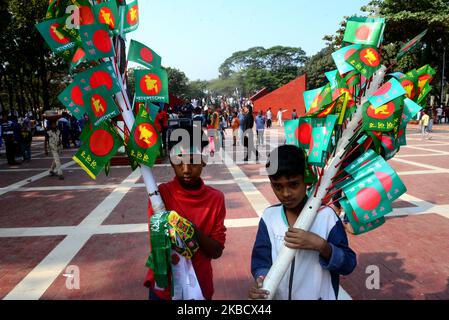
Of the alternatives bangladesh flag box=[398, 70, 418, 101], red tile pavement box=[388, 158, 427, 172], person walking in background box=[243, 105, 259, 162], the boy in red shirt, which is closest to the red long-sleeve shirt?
the boy in red shirt

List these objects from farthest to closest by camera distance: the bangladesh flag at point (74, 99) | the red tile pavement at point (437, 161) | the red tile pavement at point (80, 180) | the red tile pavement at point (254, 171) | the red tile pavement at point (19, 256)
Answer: the red tile pavement at point (437, 161), the red tile pavement at point (254, 171), the red tile pavement at point (80, 180), the red tile pavement at point (19, 256), the bangladesh flag at point (74, 99)

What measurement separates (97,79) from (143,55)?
25cm

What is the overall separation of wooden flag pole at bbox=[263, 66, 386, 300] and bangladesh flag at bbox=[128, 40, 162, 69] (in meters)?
0.96

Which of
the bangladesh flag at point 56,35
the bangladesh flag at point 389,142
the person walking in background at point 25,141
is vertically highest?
the bangladesh flag at point 56,35

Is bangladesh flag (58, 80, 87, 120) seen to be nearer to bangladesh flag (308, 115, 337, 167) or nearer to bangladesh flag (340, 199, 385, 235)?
bangladesh flag (308, 115, 337, 167)

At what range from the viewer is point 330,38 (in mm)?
19438

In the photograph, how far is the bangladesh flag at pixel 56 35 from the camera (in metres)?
1.53

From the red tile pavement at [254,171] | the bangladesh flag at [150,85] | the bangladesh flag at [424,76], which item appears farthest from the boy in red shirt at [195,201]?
the red tile pavement at [254,171]

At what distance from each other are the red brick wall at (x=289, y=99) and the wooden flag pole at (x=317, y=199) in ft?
106

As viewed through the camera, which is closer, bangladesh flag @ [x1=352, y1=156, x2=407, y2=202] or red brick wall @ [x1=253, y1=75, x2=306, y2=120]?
bangladesh flag @ [x1=352, y1=156, x2=407, y2=202]

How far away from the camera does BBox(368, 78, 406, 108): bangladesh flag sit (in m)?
1.51

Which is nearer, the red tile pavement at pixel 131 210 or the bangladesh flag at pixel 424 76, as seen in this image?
the bangladesh flag at pixel 424 76

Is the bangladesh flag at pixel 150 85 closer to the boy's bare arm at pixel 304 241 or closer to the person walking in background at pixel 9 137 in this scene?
the boy's bare arm at pixel 304 241

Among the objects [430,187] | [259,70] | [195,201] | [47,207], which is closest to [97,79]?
[195,201]
